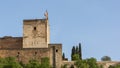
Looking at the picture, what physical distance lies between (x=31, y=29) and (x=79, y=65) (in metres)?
5.59

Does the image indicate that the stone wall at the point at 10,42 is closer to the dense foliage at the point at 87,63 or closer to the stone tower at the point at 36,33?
the stone tower at the point at 36,33

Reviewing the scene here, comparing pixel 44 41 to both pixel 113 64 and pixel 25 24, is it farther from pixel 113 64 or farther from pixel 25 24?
pixel 113 64

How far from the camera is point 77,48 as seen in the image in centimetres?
5331

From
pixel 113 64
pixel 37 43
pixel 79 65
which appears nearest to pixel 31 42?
pixel 37 43

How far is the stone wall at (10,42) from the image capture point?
4753cm

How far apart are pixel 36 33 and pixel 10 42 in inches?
102

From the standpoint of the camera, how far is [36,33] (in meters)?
47.2

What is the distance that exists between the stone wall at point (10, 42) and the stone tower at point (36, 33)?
30.4 inches

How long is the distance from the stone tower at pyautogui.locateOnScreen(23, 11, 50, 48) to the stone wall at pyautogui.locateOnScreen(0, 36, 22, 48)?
2.53ft

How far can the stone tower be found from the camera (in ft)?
154

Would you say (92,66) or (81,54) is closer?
(92,66)

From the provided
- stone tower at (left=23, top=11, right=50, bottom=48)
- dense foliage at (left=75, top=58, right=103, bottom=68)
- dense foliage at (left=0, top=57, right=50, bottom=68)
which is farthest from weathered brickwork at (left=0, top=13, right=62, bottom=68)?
dense foliage at (left=75, top=58, right=103, bottom=68)

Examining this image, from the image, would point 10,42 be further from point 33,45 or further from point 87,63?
point 87,63

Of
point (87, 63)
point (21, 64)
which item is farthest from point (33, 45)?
point (87, 63)
